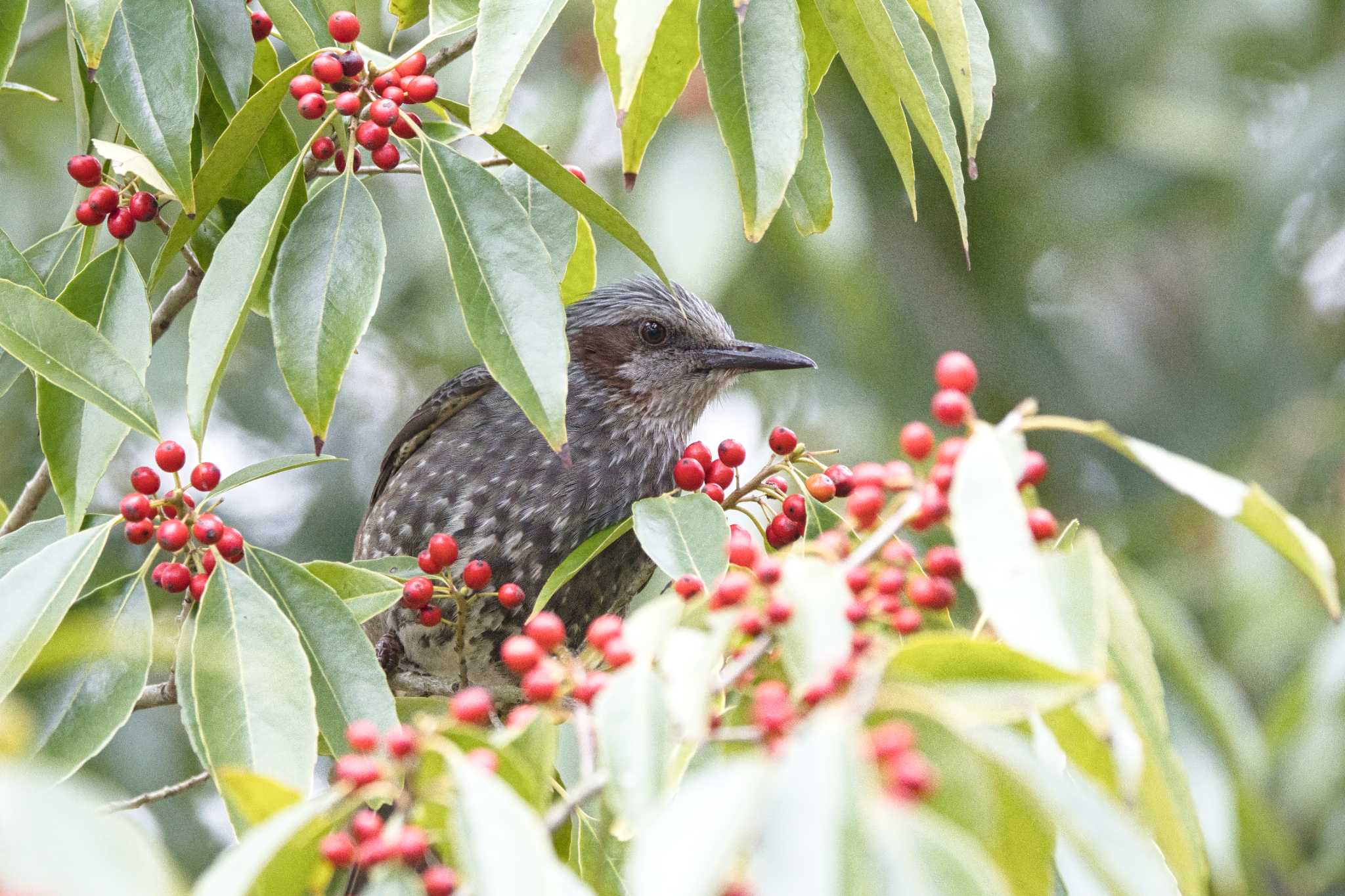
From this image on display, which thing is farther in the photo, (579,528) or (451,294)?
(451,294)

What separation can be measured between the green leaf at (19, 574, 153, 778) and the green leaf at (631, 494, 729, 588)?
70 centimetres

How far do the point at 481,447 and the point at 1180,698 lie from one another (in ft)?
6.97

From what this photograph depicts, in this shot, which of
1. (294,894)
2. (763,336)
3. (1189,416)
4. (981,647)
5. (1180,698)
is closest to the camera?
(981,647)

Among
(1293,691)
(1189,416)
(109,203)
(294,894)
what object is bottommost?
(1189,416)

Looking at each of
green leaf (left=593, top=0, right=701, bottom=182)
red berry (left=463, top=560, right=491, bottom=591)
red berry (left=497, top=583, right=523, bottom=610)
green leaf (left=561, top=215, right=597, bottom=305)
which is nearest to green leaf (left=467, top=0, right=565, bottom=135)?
green leaf (left=593, top=0, right=701, bottom=182)

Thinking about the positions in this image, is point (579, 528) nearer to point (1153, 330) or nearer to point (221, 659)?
point (221, 659)

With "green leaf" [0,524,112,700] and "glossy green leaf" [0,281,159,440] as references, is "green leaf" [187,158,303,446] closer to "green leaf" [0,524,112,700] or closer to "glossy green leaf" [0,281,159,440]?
"glossy green leaf" [0,281,159,440]

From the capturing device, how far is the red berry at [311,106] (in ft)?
6.85

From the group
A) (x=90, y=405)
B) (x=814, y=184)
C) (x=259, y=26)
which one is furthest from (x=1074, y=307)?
(x=90, y=405)

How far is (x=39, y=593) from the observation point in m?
1.96

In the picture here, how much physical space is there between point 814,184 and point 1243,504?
1229mm

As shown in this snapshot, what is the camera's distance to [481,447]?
3594 millimetres

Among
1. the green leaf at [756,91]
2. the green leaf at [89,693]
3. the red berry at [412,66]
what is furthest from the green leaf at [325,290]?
the green leaf at [756,91]

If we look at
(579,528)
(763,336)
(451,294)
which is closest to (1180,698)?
(579,528)
